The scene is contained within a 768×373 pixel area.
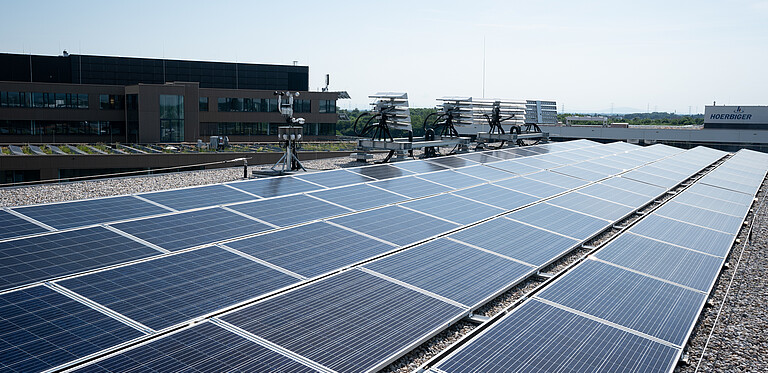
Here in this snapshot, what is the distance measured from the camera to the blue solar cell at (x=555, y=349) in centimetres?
803

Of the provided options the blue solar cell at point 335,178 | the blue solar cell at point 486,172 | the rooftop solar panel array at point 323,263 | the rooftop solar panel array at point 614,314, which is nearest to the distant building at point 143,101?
the blue solar cell at point 486,172

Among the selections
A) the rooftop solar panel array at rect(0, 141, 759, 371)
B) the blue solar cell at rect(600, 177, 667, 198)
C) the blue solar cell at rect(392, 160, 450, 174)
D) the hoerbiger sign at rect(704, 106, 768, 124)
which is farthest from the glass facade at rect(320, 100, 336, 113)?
the rooftop solar panel array at rect(0, 141, 759, 371)

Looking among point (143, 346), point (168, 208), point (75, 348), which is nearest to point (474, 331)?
point (143, 346)

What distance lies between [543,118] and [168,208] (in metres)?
42.9

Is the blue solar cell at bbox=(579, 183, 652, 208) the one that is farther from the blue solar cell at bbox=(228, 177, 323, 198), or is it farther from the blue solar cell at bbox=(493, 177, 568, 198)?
the blue solar cell at bbox=(228, 177, 323, 198)

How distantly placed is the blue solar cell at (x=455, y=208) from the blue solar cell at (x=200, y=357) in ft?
28.1

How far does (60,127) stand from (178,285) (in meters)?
55.9

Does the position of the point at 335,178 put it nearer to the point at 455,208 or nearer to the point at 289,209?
the point at 455,208

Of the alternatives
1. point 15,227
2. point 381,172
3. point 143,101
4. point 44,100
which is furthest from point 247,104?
point 15,227

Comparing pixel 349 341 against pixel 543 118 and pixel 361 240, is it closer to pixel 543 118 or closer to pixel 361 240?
pixel 361 240

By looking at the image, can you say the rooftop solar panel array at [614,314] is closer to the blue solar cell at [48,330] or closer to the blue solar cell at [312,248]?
the blue solar cell at [312,248]

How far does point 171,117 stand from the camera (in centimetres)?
5269

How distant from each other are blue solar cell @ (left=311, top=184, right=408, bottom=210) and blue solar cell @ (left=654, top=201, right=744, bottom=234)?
9297 mm

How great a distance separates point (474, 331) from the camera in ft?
30.3
